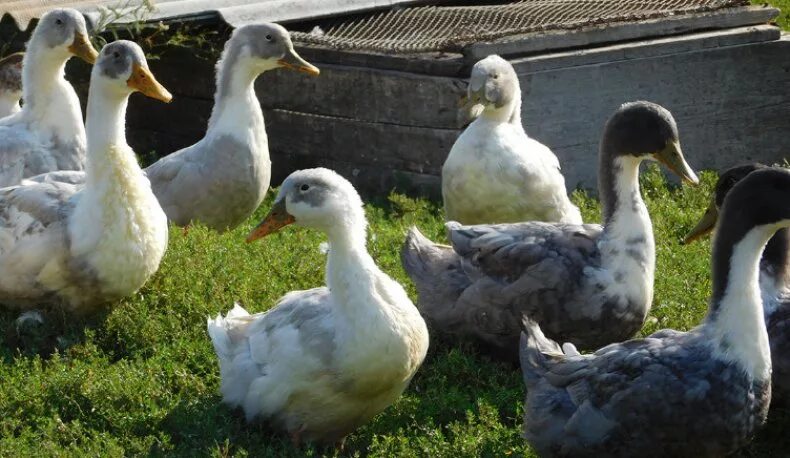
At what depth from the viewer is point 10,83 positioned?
341 inches

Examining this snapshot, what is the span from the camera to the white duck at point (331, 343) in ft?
17.3

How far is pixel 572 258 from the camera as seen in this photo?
602 cm

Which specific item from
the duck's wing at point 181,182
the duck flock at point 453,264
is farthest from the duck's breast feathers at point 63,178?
the duck's wing at point 181,182

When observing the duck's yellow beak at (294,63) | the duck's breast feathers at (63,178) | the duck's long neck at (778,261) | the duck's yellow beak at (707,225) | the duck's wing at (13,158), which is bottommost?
the duck's wing at (13,158)

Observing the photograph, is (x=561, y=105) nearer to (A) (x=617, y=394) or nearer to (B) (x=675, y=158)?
(B) (x=675, y=158)

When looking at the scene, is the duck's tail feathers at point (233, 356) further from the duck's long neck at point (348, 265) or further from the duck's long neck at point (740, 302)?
the duck's long neck at point (740, 302)

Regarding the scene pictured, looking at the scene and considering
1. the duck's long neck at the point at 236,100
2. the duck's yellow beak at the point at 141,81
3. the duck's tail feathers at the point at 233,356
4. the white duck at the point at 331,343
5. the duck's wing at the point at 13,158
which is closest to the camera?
the white duck at the point at 331,343

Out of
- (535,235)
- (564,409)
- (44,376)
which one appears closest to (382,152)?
(535,235)

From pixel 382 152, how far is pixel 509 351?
303 cm

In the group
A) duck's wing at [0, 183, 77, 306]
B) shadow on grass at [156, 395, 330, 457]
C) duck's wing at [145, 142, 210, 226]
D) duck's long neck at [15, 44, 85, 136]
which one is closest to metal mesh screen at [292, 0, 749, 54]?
duck's wing at [145, 142, 210, 226]

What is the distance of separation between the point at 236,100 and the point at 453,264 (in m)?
2.19

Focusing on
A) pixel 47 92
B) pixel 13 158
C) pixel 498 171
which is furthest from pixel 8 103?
pixel 498 171

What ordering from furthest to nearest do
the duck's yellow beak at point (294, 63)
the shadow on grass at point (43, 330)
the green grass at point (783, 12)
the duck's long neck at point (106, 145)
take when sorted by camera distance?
the green grass at point (783, 12) < the duck's yellow beak at point (294, 63) < the duck's long neck at point (106, 145) < the shadow on grass at point (43, 330)

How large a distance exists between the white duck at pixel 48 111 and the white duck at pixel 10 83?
759 mm
